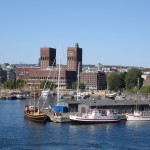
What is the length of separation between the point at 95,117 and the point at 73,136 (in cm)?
711

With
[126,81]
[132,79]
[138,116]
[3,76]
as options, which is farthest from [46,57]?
[138,116]

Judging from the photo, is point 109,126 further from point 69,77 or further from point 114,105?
point 69,77

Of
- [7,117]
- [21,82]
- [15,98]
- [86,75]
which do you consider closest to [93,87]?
[86,75]

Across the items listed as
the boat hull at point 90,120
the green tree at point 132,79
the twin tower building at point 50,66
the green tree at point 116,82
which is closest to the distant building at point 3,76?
the twin tower building at point 50,66

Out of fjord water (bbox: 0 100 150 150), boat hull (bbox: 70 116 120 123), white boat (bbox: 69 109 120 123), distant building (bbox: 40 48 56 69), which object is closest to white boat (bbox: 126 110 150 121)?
fjord water (bbox: 0 100 150 150)

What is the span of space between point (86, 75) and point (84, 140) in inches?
3862

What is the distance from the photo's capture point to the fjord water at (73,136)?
95.5 feet

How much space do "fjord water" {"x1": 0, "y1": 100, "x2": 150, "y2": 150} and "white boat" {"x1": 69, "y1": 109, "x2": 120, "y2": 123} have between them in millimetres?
674

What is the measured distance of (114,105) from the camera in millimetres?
44500

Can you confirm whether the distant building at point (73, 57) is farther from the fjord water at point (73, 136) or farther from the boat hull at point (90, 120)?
the boat hull at point (90, 120)

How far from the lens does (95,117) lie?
39594mm

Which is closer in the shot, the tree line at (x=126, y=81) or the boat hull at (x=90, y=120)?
the boat hull at (x=90, y=120)

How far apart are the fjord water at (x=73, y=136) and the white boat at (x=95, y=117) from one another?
674mm

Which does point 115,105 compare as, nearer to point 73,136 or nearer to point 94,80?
point 73,136
